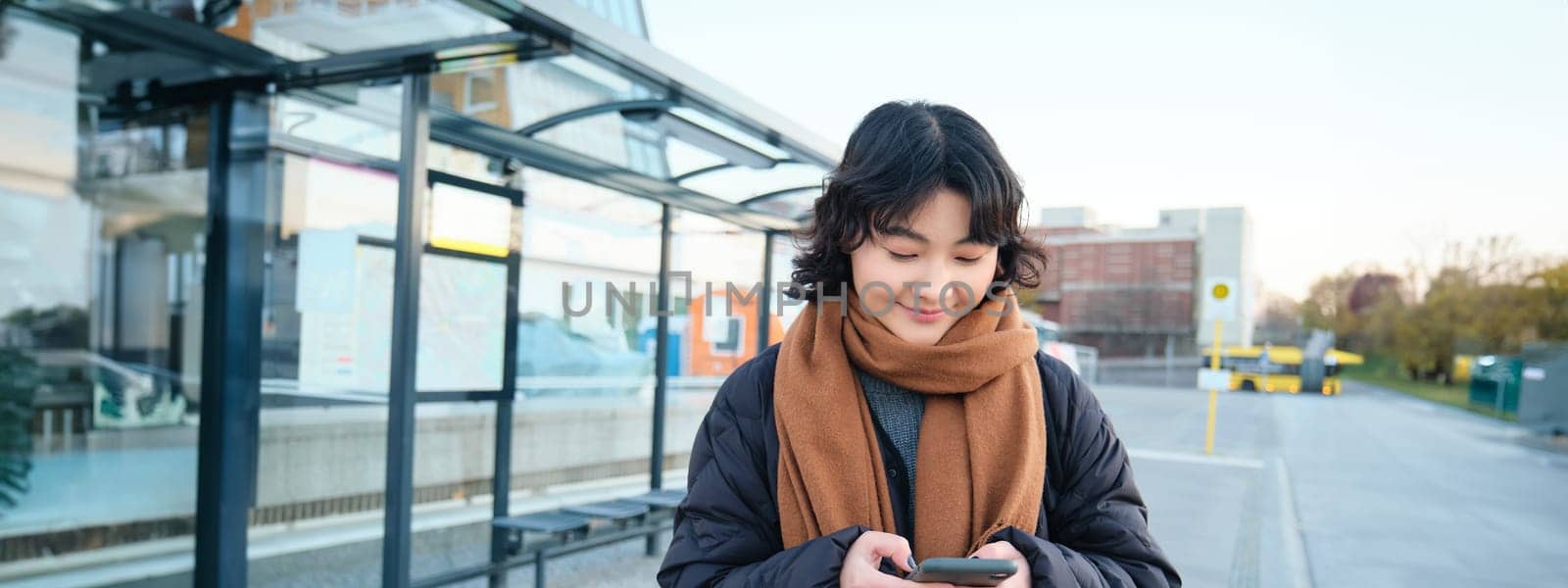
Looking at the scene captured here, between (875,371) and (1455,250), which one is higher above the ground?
(1455,250)

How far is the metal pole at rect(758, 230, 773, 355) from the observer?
6.58 metres

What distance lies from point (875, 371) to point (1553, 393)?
66.1ft

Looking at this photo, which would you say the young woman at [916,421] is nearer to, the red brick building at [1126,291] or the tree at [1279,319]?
the red brick building at [1126,291]

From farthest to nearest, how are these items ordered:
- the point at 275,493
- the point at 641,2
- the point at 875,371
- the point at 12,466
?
the point at 641,2
the point at 275,493
the point at 12,466
the point at 875,371

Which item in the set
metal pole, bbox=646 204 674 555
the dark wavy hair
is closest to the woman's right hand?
the dark wavy hair

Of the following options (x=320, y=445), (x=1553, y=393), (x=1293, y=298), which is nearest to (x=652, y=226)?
(x=320, y=445)

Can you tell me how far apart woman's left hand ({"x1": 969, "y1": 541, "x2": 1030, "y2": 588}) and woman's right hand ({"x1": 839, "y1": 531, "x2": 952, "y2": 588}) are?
3.6 inches

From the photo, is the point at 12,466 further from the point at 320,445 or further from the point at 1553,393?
the point at 1553,393

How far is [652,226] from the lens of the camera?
564 cm

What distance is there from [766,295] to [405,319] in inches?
138

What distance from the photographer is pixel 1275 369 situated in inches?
1168

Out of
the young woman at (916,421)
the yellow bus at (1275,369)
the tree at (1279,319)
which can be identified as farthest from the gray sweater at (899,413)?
the tree at (1279,319)

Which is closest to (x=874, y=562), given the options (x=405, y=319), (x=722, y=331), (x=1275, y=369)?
(x=405, y=319)

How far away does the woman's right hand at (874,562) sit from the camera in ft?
3.45
